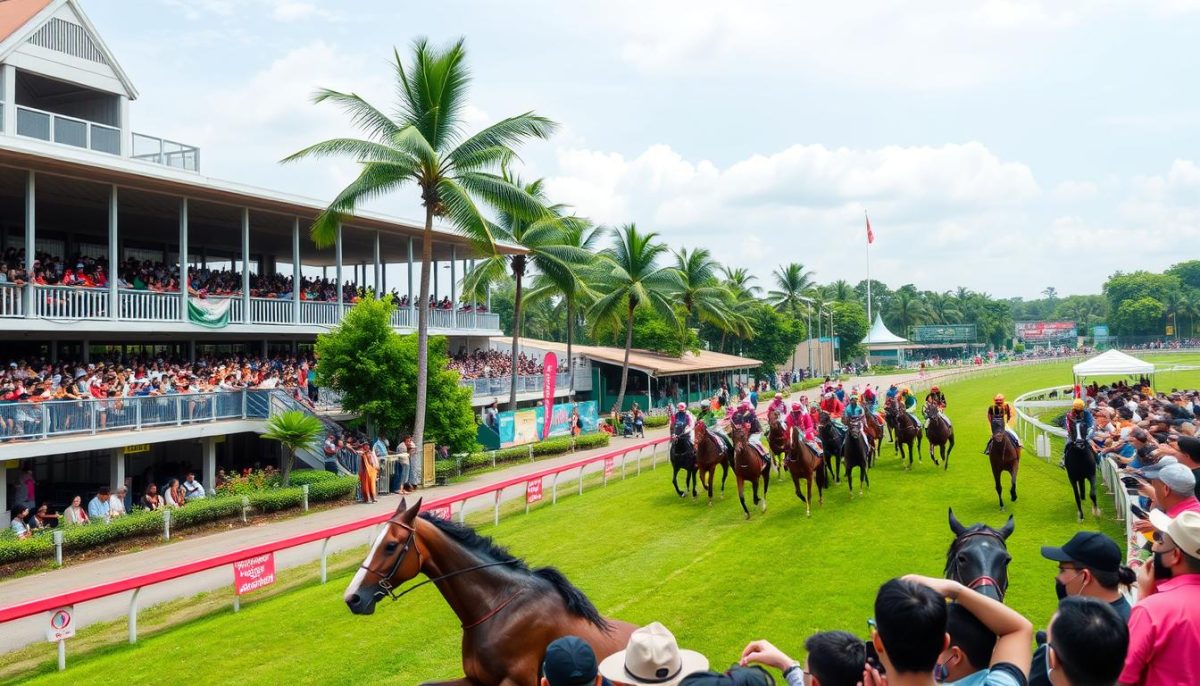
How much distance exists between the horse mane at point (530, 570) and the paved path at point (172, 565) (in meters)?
7.39

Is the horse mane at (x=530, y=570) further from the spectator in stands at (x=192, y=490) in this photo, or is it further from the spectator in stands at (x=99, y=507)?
the spectator in stands at (x=192, y=490)

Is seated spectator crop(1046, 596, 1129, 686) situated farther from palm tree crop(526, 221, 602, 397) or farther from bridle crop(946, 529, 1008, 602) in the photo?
palm tree crop(526, 221, 602, 397)

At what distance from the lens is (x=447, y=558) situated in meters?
5.79

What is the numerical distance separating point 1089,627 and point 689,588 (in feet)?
25.6

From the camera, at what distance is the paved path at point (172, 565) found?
36.7ft

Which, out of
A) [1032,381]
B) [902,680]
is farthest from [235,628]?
[1032,381]

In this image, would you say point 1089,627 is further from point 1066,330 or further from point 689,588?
point 1066,330

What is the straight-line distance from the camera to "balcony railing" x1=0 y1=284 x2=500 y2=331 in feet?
59.4

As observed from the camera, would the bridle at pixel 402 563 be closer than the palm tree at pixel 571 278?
Yes

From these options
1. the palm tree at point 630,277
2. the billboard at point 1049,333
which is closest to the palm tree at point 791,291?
the palm tree at point 630,277

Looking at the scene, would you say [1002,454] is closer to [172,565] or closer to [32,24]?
[172,565]

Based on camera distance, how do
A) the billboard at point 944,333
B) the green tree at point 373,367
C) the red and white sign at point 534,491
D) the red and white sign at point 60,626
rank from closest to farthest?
the red and white sign at point 60,626
the red and white sign at point 534,491
the green tree at point 373,367
the billboard at point 944,333

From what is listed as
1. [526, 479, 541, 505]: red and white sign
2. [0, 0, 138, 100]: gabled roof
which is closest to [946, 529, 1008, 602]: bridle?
[526, 479, 541, 505]: red and white sign

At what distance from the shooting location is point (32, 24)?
21.4m
